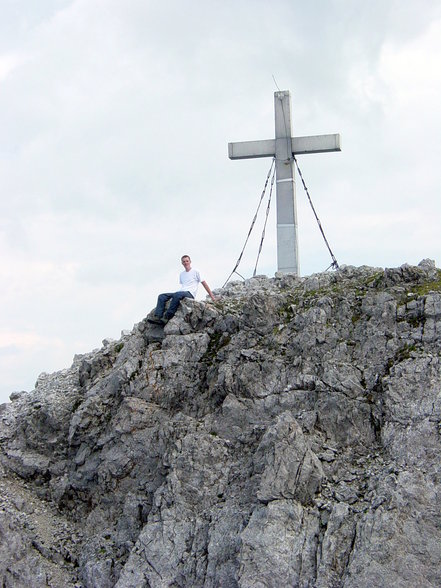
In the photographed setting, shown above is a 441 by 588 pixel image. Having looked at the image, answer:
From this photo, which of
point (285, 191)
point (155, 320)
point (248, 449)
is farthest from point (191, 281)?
point (285, 191)

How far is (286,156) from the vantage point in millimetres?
27562

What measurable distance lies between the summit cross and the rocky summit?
3229 mm

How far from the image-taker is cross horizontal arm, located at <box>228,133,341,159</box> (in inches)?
1073

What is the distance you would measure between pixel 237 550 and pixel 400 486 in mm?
3704

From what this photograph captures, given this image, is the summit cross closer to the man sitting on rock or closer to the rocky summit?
the rocky summit

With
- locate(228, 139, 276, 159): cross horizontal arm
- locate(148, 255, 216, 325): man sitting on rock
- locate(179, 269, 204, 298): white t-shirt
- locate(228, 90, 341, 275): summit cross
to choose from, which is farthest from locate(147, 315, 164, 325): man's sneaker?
locate(228, 139, 276, 159): cross horizontal arm

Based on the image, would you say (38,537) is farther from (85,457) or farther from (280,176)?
(280,176)

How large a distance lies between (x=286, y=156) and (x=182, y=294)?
8.11 metres

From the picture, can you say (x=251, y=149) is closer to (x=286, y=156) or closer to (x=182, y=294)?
(x=286, y=156)

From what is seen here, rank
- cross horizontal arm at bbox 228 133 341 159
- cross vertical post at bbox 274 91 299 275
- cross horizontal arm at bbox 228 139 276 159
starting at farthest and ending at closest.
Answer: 1. cross horizontal arm at bbox 228 139 276 159
2. cross horizontal arm at bbox 228 133 341 159
3. cross vertical post at bbox 274 91 299 275

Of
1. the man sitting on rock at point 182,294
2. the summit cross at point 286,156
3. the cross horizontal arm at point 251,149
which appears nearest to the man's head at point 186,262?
the man sitting on rock at point 182,294

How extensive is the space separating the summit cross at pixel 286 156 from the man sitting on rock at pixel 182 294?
204 inches

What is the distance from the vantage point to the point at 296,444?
17219 mm

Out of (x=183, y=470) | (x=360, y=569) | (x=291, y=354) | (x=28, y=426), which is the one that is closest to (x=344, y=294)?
(x=291, y=354)
